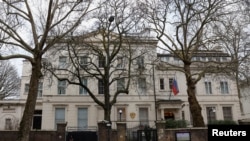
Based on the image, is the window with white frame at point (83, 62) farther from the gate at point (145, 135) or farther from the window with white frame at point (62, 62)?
the gate at point (145, 135)

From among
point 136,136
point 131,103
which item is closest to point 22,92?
point 131,103

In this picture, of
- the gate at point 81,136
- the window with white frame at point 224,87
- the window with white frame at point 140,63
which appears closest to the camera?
the gate at point 81,136

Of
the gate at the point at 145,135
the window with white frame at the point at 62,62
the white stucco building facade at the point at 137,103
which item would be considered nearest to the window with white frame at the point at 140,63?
the white stucco building facade at the point at 137,103

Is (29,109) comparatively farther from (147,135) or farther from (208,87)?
(208,87)

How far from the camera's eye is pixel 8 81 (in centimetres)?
4494

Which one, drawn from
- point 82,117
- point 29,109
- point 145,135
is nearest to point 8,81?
point 82,117

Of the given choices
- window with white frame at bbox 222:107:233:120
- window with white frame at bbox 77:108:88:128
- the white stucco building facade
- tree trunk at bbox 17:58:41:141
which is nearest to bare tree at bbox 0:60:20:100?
the white stucco building facade

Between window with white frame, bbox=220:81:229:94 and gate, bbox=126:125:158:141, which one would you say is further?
window with white frame, bbox=220:81:229:94

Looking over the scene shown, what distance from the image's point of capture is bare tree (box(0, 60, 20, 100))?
1729 inches

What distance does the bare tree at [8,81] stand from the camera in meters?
43.9

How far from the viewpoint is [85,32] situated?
2762 centimetres

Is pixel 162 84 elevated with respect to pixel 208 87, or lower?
elevated

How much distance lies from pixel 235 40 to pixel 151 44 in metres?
9.26

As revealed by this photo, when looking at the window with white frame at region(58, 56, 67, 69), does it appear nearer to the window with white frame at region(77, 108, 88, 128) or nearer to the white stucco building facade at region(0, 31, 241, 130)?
the white stucco building facade at region(0, 31, 241, 130)
